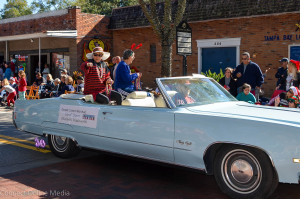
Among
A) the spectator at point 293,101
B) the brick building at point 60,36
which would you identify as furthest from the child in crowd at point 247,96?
the brick building at point 60,36

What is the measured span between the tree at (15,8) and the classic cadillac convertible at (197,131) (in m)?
73.3

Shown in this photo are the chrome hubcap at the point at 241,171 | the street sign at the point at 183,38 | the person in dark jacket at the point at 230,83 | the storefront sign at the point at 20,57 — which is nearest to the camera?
the chrome hubcap at the point at 241,171

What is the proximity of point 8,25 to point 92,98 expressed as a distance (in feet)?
66.0

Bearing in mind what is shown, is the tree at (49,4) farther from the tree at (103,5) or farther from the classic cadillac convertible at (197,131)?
the classic cadillac convertible at (197,131)

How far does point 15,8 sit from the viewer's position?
74.4 meters

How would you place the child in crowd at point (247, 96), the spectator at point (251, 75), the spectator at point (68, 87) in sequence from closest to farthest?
the child in crowd at point (247, 96), the spectator at point (251, 75), the spectator at point (68, 87)

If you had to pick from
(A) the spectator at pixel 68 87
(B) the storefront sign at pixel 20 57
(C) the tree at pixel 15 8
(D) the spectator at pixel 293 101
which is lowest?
(D) the spectator at pixel 293 101

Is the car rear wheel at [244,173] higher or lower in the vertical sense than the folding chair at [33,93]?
lower

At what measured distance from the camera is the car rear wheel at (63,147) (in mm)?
6152

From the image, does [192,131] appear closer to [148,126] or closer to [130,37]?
[148,126]

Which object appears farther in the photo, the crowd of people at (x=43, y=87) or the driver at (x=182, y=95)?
the crowd of people at (x=43, y=87)

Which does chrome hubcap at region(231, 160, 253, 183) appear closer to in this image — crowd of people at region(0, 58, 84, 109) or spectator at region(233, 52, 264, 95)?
spectator at region(233, 52, 264, 95)

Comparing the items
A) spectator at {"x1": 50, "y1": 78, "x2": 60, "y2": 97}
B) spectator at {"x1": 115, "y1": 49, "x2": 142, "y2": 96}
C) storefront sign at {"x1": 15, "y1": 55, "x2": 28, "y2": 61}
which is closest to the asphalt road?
spectator at {"x1": 115, "y1": 49, "x2": 142, "y2": 96}

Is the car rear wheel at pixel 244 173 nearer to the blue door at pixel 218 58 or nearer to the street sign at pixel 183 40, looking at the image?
the street sign at pixel 183 40
